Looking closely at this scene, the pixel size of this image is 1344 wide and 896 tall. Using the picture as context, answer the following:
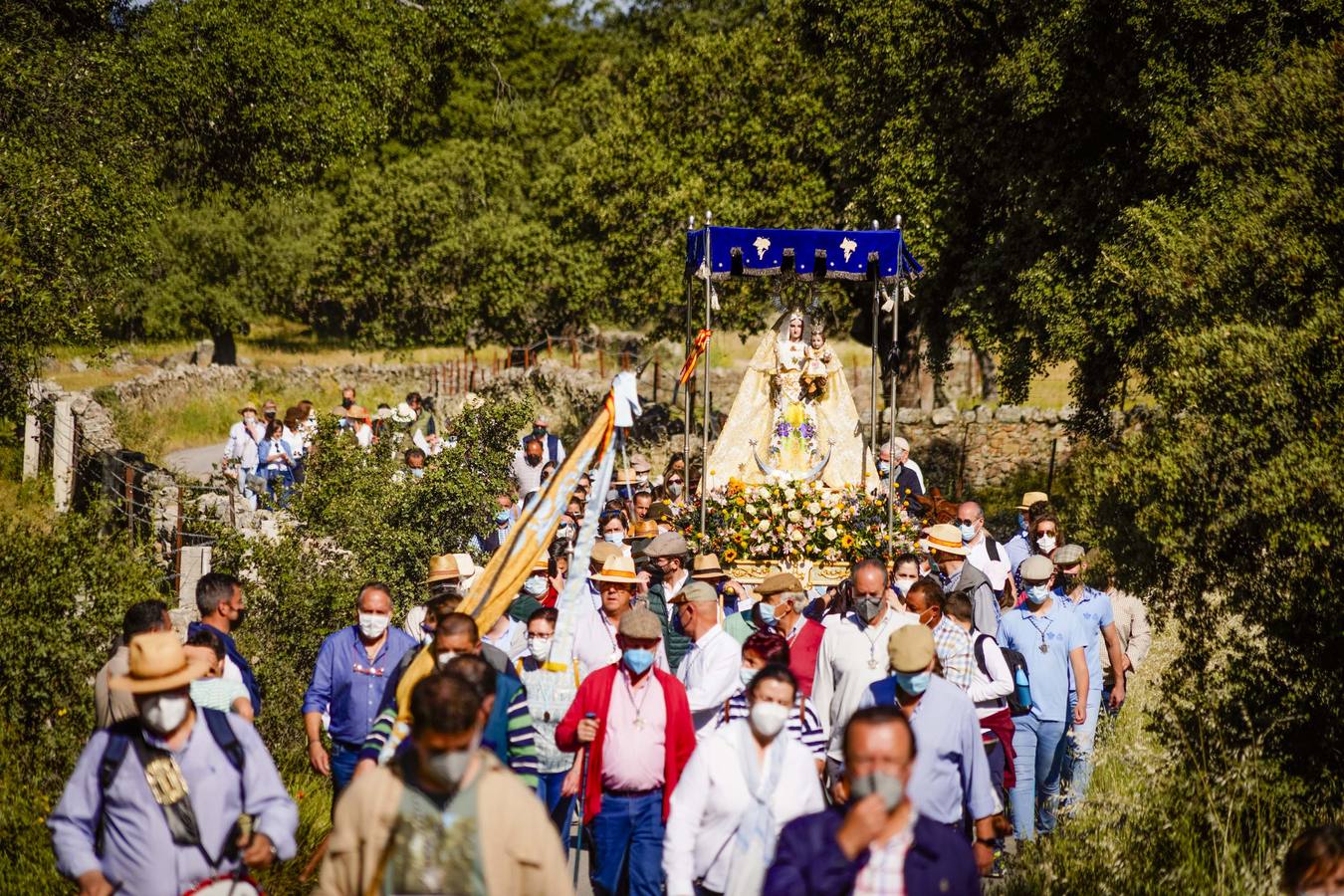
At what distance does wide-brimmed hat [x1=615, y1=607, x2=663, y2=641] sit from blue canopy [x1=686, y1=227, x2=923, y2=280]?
957 centimetres

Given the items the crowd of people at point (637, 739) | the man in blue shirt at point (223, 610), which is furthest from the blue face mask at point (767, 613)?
the man in blue shirt at point (223, 610)

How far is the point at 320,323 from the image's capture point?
55812 millimetres

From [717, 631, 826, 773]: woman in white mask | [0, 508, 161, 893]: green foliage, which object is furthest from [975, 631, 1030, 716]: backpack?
[0, 508, 161, 893]: green foliage

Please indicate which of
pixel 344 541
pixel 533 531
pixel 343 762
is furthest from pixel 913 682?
pixel 344 541

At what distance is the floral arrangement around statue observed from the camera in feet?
51.0

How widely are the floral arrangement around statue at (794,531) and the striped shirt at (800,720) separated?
286 inches

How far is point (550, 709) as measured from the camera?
8.66m

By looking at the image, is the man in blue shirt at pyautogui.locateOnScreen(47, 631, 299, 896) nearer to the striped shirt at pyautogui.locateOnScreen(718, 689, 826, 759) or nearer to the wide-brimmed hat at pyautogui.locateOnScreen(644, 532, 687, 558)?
the striped shirt at pyautogui.locateOnScreen(718, 689, 826, 759)

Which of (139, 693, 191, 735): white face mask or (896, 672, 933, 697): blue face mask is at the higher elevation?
(139, 693, 191, 735): white face mask

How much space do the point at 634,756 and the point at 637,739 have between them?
0.27 ft

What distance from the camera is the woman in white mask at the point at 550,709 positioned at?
8344 mm

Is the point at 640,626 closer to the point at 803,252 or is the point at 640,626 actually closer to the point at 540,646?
the point at 540,646

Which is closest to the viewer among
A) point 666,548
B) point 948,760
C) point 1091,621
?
point 948,760

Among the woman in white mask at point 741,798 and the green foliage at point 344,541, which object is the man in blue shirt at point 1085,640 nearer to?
the woman in white mask at point 741,798
